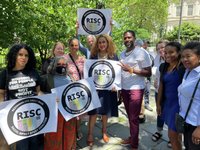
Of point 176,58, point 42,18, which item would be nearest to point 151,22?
point 42,18

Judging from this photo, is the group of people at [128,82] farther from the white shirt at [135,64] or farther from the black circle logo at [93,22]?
the black circle logo at [93,22]

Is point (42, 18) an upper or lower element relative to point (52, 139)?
upper

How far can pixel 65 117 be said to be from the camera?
3.40 metres

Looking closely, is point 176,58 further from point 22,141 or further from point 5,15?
point 5,15

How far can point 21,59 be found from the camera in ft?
9.84

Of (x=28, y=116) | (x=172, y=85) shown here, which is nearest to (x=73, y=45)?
(x=28, y=116)

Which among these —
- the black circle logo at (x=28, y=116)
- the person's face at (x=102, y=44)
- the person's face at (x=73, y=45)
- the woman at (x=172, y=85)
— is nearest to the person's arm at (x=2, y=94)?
the black circle logo at (x=28, y=116)

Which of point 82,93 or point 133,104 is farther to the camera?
point 133,104

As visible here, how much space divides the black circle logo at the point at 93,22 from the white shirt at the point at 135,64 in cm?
102

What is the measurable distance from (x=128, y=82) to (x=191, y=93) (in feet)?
5.03

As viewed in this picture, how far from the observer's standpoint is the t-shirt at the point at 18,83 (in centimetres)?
291

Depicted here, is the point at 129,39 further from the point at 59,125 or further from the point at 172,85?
A: the point at 59,125

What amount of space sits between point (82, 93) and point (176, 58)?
1.41 m

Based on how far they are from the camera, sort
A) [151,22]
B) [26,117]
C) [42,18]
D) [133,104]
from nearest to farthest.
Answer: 1. [26,117]
2. [133,104]
3. [42,18]
4. [151,22]
